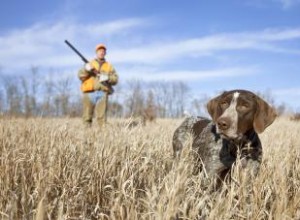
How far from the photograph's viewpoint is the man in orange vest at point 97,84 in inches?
437

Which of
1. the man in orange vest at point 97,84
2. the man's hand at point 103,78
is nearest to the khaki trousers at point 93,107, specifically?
the man in orange vest at point 97,84

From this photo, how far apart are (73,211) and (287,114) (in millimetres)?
19899

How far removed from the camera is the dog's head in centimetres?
471

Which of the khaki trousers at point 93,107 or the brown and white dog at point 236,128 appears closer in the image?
the brown and white dog at point 236,128

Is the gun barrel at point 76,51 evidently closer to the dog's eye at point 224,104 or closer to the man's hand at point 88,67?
the man's hand at point 88,67

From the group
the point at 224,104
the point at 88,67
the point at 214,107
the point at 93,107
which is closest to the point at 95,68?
the point at 88,67

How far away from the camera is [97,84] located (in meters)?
11.0

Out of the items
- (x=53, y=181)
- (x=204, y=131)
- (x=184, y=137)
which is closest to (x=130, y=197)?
(x=53, y=181)

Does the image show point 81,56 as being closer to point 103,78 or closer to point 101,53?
point 101,53

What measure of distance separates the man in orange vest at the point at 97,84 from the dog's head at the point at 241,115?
6.31m

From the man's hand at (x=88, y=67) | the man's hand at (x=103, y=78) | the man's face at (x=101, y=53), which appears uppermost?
the man's face at (x=101, y=53)

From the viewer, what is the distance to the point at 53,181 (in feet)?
12.7

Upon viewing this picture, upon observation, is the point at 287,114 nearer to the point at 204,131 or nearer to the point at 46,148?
the point at 204,131

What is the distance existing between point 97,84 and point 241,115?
21.7 feet
